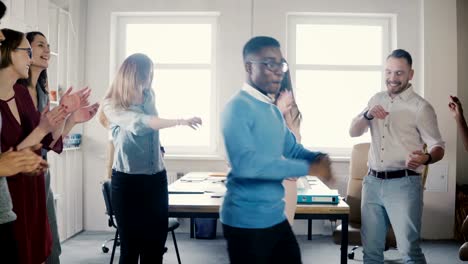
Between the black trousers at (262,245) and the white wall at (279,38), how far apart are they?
11.1ft

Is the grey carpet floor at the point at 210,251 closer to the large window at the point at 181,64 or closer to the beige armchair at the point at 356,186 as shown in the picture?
the beige armchair at the point at 356,186

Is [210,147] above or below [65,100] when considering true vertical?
below

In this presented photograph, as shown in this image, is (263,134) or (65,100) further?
(65,100)

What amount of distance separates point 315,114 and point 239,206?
12.5 feet

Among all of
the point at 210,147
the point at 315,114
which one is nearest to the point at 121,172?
the point at 210,147

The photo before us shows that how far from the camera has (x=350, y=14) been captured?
5.13 metres

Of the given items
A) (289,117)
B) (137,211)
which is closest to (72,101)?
(137,211)

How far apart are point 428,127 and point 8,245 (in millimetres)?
2292

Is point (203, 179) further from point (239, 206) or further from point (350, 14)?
point (350, 14)

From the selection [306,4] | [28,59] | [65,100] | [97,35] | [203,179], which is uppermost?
[306,4]

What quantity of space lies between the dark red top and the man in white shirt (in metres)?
1.81

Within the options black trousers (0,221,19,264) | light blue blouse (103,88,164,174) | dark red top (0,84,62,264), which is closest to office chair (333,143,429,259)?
light blue blouse (103,88,164,174)

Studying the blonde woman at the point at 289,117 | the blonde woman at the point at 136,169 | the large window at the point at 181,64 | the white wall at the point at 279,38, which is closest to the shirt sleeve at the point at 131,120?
the blonde woman at the point at 136,169

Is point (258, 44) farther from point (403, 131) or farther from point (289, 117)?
point (403, 131)
